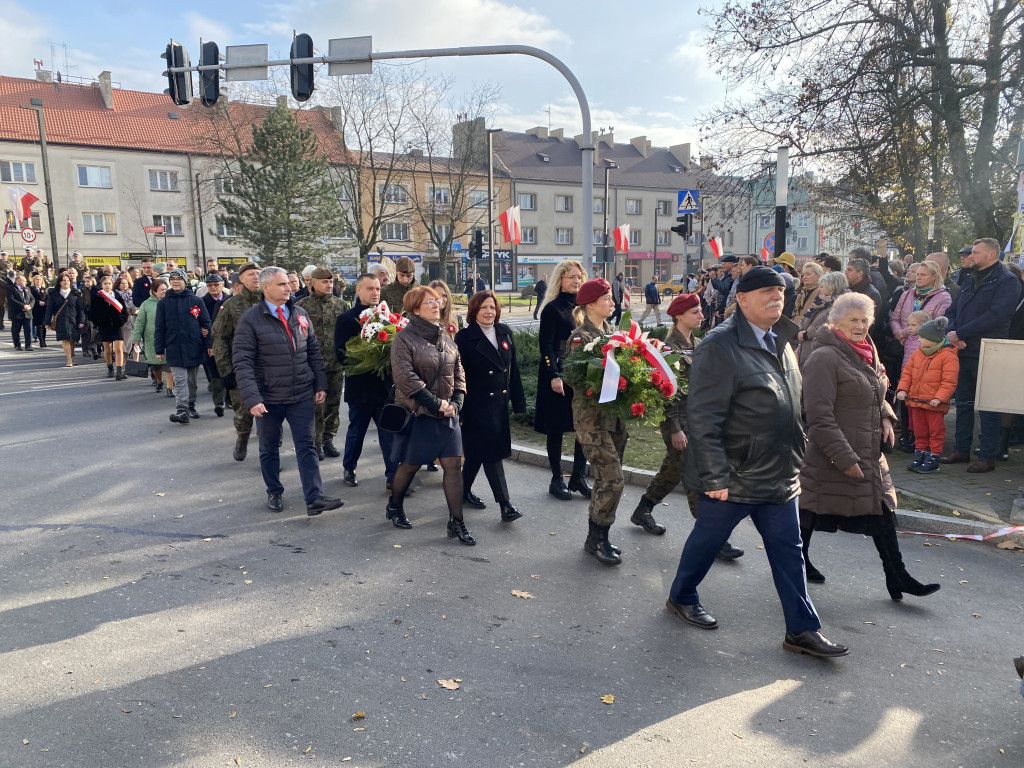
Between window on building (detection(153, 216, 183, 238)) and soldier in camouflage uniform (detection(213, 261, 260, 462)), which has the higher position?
window on building (detection(153, 216, 183, 238))

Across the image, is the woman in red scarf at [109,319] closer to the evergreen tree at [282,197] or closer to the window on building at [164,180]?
the evergreen tree at [282,197]

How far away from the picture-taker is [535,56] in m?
11.8

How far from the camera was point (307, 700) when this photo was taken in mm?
3566

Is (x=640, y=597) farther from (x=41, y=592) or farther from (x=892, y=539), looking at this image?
(x=41, y=592)

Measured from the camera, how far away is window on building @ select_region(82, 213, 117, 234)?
1972 inches

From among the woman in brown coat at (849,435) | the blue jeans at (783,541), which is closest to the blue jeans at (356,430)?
the blue jeans at (783,541)

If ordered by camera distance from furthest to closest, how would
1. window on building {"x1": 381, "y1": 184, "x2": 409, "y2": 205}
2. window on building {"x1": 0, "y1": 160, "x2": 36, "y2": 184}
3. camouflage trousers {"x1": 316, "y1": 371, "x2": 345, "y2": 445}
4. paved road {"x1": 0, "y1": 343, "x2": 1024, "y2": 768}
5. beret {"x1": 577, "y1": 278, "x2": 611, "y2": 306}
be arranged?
window on building {"x1": 0, "y1": 160, "x2": 36, "y2": 184}
window on building {"x1": 381, "y1": 184, "x2": 409, "y2": 205}
camouflage trousers {"x1": 316, "y1": 371, "x2": 345, "y2": 445}
beret {"x1": 577, "y1": 278, "x2": 611, "y2": 306}
paved road {"x1": 0, "y1": 343, "x2": 1024, "y2": 768}

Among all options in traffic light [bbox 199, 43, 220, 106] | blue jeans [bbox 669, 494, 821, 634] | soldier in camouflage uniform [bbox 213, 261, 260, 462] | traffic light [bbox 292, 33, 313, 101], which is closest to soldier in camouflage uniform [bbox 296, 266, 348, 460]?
soldier in camouflage uniform [bbox 213, 261, 260, 462]

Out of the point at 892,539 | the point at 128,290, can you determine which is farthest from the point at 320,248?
the point at 892,539

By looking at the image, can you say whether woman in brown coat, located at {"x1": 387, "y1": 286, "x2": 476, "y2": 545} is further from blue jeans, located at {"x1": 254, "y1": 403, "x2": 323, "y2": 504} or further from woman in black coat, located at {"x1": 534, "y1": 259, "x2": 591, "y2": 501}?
woman in black coat, located at {"x1": 534, "y1": 259, "x2": 591, "y2": 501}

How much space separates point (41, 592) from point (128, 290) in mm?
12981

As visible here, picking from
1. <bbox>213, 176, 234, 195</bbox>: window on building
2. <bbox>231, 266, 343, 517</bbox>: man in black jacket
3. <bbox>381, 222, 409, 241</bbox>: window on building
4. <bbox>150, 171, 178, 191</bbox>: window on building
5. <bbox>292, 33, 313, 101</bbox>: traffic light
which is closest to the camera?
<bbox>231, 266, 343, 517</bbox>: man in black jacket

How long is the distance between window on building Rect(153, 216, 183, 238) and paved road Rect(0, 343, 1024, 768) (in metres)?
51.3

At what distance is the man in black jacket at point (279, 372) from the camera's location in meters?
6.20
